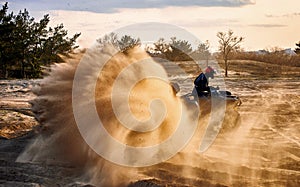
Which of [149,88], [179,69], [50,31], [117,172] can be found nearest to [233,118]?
[149,88]

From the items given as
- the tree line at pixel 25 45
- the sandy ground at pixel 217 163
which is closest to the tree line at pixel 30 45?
the tree line at pixel 25 45

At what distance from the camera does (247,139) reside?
33.9ft

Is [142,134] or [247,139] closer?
[142,134]

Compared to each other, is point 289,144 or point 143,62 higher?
point 143,62

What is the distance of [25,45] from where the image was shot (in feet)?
125

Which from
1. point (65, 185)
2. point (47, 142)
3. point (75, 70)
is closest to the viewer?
point (65, 185)

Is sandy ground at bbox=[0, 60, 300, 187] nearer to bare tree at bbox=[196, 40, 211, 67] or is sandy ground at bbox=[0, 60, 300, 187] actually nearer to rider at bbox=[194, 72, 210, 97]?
rider at bbox=[194, 72, 210, 97]

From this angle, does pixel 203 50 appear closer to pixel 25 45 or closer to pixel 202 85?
pixel 25 45

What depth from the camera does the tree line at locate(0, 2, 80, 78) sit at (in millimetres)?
36125

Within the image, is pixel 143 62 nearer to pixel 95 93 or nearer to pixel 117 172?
pixel 95 93

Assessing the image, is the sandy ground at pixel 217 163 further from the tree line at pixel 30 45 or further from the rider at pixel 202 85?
the tree line at pixel 30 45

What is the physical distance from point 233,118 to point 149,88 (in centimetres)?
460

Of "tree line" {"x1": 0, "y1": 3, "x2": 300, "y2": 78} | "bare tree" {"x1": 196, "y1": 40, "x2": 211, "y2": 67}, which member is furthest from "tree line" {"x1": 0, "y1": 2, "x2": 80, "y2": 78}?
"bare tree" {"x1": 196, "y1": 40, "x2": 211, "y2": 67}

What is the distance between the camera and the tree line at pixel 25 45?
119 ft
